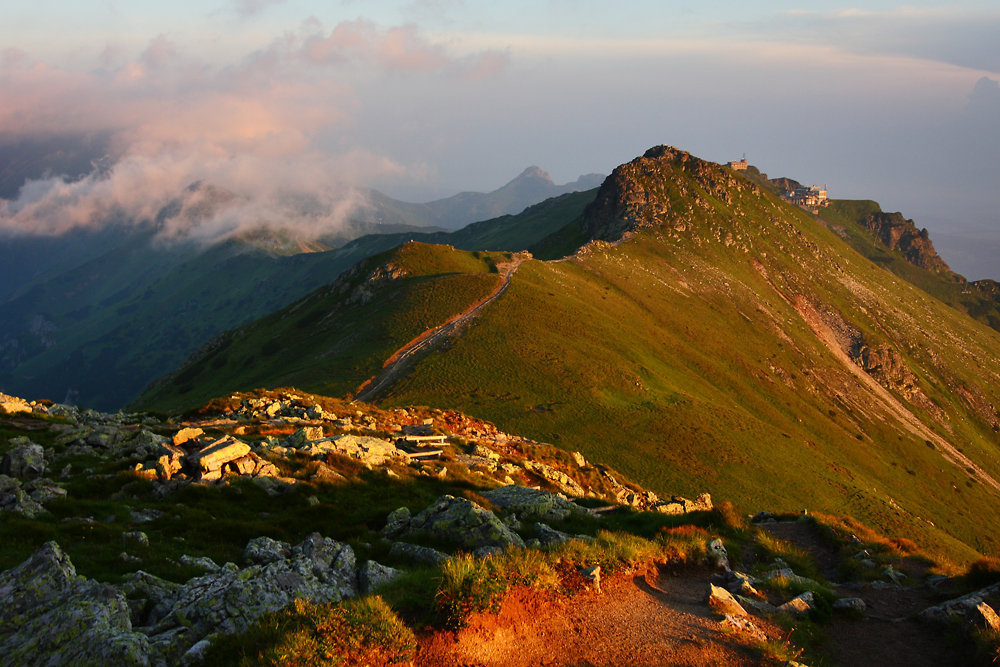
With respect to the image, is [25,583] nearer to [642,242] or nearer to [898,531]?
[898,531]

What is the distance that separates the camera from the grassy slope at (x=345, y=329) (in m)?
80.7

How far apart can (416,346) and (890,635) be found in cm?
7225

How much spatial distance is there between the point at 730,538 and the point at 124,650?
19.5 meters

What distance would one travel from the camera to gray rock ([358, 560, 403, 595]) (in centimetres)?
1276

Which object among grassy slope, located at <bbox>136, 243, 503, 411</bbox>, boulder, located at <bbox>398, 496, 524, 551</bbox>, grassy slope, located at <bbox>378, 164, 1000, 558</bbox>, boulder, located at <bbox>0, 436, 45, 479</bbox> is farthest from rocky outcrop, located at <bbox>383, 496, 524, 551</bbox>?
grassy slope, located at <bbox>136, 243, 503, 411</bbox>

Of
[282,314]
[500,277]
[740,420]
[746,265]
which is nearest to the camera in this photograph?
[740,420]

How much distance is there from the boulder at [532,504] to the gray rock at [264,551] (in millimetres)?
8952

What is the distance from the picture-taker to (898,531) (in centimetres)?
7175

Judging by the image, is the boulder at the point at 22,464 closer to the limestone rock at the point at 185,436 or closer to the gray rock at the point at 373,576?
the limestone rock at the point at 185,436

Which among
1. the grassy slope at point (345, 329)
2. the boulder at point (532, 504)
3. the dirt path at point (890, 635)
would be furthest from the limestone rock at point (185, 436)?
the grassy slope at point (345, 329)

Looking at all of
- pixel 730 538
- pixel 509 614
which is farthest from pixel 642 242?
pixel 509 614

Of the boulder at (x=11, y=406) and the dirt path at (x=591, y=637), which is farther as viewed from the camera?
the boulder at (x=11, y=406)

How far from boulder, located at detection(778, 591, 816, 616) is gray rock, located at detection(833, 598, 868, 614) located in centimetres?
78

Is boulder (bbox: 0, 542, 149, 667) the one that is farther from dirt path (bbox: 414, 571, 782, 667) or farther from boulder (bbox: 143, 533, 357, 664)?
dirt path (bbox: 414, 571, 782, 667)
